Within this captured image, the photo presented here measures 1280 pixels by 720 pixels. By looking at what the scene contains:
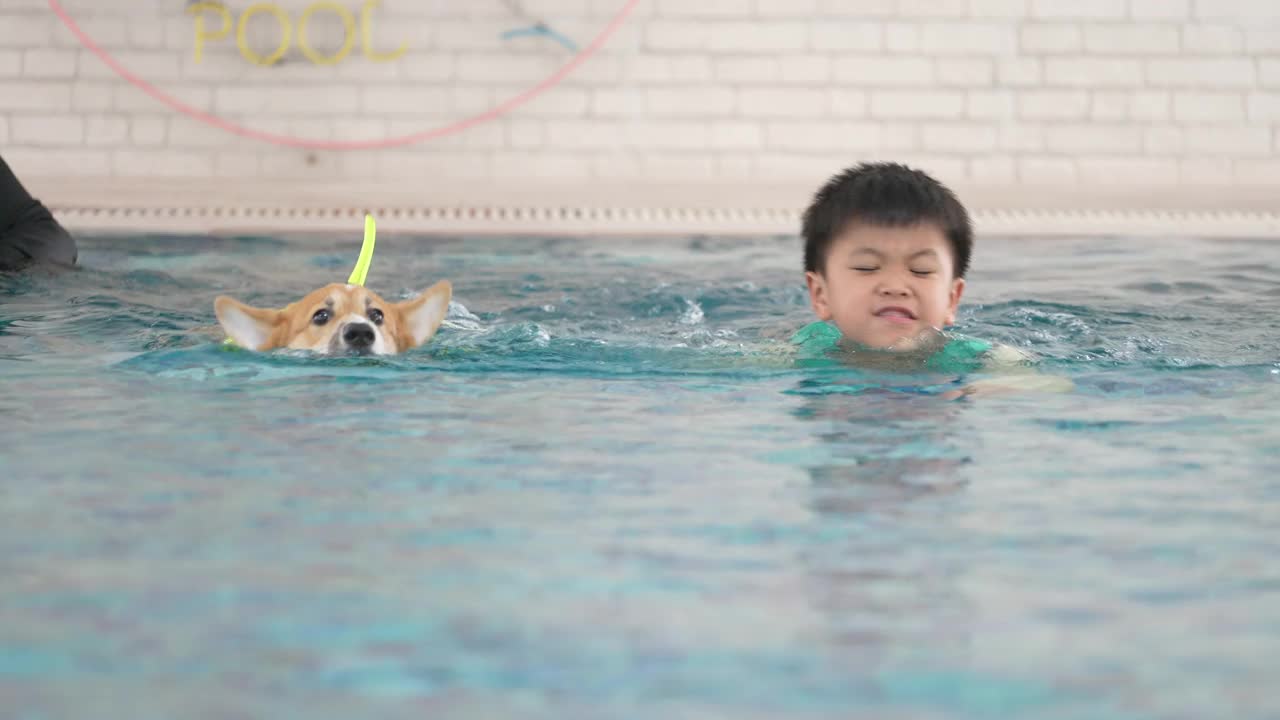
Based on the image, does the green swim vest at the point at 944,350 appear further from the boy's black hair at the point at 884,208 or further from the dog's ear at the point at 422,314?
the dog's ear at the point at 422,314

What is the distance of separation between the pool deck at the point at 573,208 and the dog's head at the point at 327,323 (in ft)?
10.7

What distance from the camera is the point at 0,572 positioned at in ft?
4.13

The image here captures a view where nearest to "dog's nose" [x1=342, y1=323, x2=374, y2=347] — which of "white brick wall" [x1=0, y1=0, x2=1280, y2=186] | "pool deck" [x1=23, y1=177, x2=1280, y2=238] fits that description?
"pool deck" [x1=23, y1=177, x2=1280, y2=238]

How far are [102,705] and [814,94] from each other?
6156 mm

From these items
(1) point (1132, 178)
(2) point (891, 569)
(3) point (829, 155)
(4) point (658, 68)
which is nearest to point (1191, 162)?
(1) point (1132, 178)

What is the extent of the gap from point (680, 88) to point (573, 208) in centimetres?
86

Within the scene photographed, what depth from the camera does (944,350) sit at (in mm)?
2695

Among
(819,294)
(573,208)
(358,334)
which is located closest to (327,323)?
(358,334)

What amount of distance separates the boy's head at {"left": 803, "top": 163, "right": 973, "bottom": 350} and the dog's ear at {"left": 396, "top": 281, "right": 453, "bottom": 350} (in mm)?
721

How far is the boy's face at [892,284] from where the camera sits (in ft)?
8.75

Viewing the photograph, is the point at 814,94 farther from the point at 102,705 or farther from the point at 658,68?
the point at 102,705

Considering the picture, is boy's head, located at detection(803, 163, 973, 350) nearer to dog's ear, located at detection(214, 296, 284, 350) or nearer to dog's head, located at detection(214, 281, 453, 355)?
dog's head, located at detection(214, 281, 453, 355)

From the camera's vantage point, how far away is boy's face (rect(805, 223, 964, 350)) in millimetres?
2668

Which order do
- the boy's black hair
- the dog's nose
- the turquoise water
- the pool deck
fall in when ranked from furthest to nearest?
the pool deck
the boy's black hair
the dog's nose
the turquoise water
